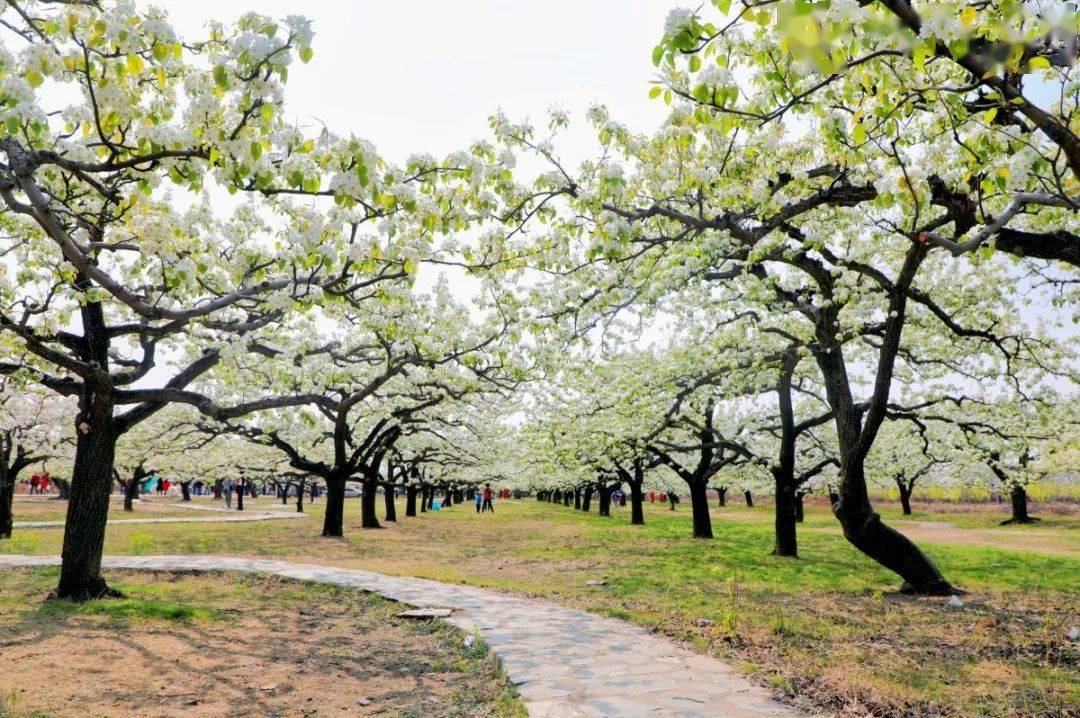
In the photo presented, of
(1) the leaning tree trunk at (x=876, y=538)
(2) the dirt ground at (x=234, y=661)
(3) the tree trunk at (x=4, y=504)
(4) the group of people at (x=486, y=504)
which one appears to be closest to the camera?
(2) the dirt ground at (x=234, y=661)

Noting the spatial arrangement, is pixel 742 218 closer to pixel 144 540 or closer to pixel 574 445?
pixel 574 445

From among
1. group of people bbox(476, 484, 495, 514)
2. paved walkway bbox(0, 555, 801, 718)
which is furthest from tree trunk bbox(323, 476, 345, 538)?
group of people bbox(476, 484, 495, 514)

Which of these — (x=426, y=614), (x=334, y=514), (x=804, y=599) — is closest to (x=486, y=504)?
(x=334, y=514)

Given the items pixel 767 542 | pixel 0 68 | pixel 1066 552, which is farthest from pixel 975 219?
pixel 1066 552

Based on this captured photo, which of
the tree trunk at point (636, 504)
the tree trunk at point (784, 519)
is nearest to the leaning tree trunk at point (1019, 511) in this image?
the tree trunk at point (636, 504)

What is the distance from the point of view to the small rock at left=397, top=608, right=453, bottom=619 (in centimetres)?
991

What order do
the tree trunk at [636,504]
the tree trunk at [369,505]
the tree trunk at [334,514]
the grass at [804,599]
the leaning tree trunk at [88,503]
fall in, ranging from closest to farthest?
the grass at [804,599] → the leaning tree trunk at [88,503] → the tree trunk at [334,514] → the tree trunk at [369,505] → the tree trunk at [636,504]

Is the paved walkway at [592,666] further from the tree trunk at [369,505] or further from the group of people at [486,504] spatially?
the group of people at [486,504]

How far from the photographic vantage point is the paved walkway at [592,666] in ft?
18.3

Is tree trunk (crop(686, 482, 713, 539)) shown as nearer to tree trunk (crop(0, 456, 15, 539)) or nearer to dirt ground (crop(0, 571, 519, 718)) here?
dirt ground (crop(0, 571, 519, 718))

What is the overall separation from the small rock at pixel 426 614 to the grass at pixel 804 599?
2.31 meters

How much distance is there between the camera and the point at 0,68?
4785 mm

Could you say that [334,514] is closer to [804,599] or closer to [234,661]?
[234,661]

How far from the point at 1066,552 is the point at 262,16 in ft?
101
